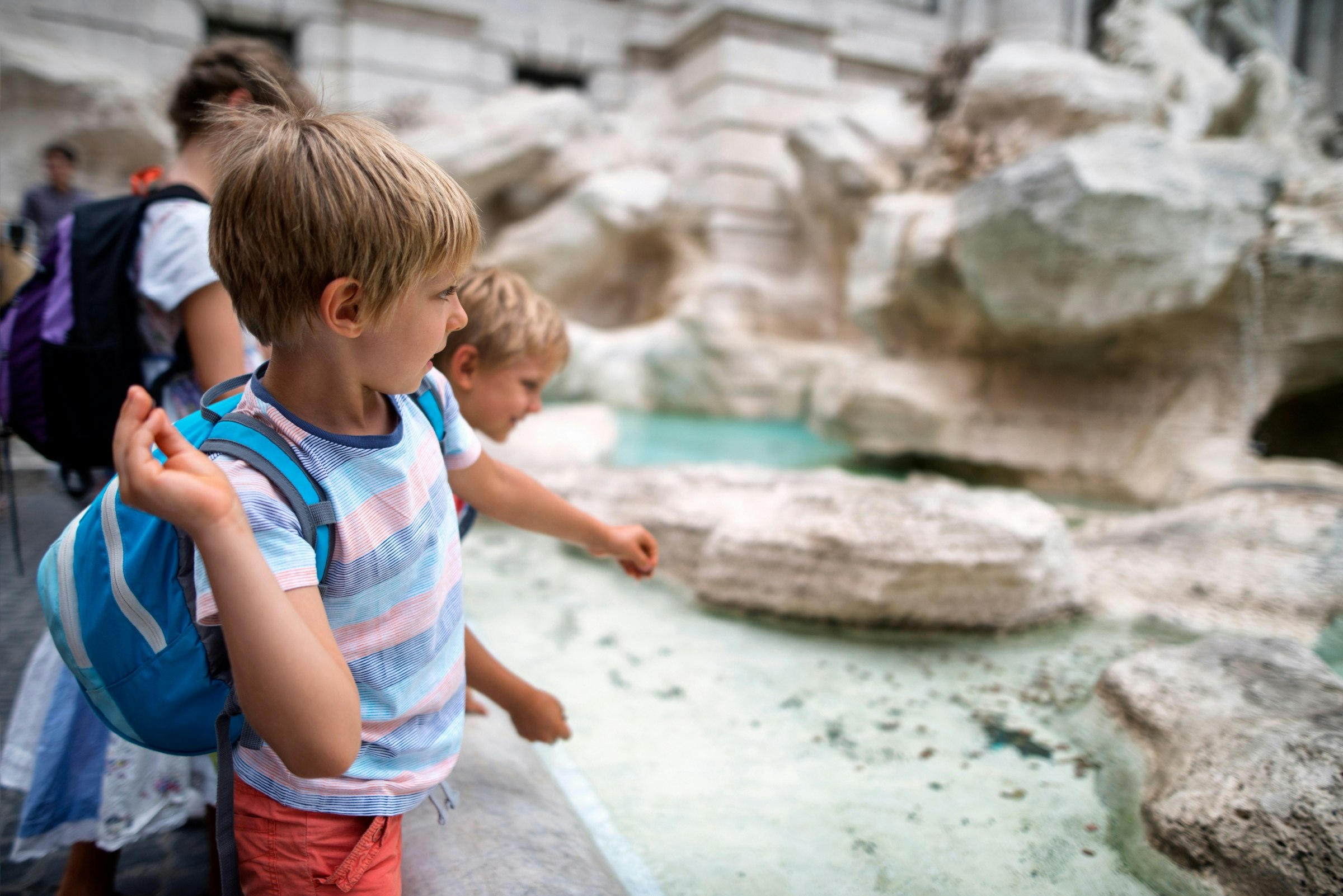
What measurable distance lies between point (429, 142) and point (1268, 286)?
23.9 ft

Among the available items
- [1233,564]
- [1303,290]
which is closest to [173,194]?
[1233,564]

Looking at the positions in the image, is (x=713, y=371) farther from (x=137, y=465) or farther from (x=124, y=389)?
(x=137, y=465)

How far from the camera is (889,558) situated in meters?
2.30

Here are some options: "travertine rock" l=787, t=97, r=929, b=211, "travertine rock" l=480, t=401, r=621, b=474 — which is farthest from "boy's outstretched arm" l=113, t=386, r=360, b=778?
"travertine rock" l=787, t=97, r=929, b=211

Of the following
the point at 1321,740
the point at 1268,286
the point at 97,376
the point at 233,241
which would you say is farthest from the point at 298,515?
the point at 1268,286

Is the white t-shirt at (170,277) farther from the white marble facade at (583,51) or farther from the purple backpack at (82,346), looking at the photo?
the white marble facade at (583,51)

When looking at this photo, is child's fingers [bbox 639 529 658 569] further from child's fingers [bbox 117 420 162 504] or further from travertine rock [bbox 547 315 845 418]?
travertine rock [bbox 547 315 845 418]


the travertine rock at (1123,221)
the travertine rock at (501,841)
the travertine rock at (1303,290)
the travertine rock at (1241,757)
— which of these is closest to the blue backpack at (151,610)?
the travertine rock at (501,841)

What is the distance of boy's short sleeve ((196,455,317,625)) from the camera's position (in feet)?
2.29

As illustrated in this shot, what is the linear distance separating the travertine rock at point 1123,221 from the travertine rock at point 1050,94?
114 centimetres

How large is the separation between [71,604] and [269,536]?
258mm

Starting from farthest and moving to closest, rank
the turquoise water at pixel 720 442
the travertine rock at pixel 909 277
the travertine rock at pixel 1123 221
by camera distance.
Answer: the turquoise water at pixel 720 442 → the travertine rock at pixel 909 277 → the travertine rock at pixel 1123 221

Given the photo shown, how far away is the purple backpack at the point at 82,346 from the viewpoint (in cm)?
120

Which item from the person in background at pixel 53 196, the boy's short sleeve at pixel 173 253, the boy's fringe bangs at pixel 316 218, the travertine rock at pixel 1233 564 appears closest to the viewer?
the boy's fringe bangs at pixel 316 218
